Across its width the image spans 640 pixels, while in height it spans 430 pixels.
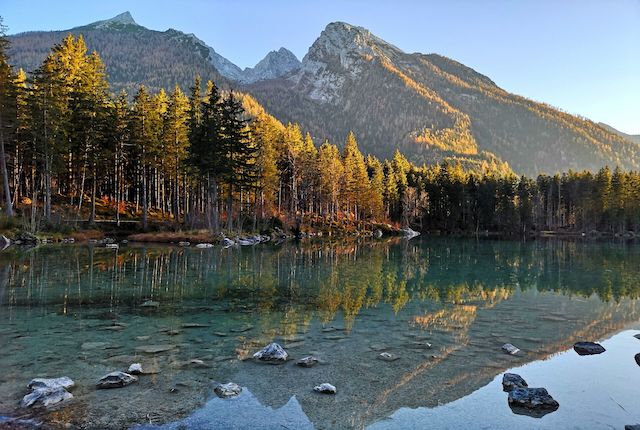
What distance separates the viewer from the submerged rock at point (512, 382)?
7664mm

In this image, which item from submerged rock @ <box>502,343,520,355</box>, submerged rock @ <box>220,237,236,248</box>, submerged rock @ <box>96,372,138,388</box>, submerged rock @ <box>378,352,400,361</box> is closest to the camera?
submerged rock @ <box>96,372,138,388</box>

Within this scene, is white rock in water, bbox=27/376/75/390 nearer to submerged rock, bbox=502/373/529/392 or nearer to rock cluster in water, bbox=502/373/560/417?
rock cluster in water, bbox=502/373/560/417

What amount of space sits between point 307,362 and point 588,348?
6.54 metres

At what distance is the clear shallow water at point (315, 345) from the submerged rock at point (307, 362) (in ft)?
0.65

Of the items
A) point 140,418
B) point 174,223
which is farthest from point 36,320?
point 174,223

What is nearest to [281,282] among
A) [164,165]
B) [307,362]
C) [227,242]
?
[307,362]

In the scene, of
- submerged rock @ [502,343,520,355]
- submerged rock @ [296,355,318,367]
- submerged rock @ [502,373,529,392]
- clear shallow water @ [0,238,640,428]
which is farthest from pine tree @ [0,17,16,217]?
submerged rock @ [502,373,529,392]

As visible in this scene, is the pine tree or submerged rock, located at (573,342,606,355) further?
the pine tree

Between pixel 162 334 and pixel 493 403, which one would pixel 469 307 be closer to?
pixel 493 403

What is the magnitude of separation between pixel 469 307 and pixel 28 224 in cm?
3586

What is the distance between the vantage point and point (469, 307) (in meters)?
15.0

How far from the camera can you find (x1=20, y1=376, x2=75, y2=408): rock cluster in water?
640 centimetres

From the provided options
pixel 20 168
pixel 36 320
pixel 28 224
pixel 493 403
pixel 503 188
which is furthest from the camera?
pixel 503 188

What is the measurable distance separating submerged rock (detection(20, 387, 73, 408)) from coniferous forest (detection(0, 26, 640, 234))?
34.9 metres
